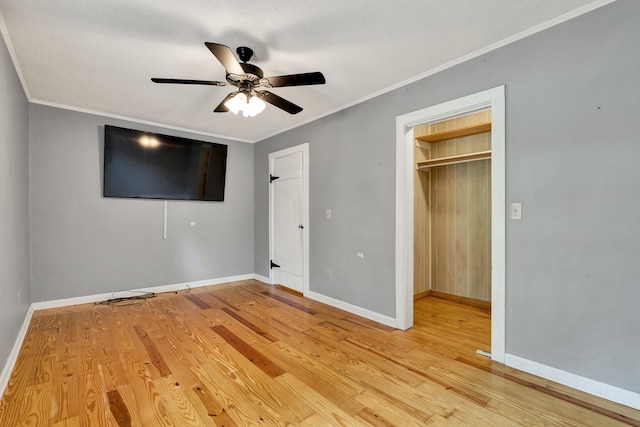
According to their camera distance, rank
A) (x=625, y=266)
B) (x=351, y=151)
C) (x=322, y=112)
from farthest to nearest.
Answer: (x=322, y=112) < (x=351, y=151) < (x=625, y=266)

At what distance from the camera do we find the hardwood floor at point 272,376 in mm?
1714

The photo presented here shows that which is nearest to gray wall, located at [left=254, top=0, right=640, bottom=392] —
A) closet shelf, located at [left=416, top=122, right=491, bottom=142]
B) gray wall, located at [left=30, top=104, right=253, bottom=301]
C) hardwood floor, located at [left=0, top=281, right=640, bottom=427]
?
hardwood floor, located at [left=0, top=281, right=640, bottom=427]

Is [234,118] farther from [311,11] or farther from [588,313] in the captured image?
[588,313]

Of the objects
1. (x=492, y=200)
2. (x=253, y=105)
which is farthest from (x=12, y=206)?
(x=492, y=200)

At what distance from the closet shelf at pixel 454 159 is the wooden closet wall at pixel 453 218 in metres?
0.10

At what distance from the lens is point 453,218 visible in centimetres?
403

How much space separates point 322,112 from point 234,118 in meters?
1.24

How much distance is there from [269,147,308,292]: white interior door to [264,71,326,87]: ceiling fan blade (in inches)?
78.9

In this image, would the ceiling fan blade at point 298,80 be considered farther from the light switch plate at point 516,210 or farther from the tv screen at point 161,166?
the tv screen at point 161,166

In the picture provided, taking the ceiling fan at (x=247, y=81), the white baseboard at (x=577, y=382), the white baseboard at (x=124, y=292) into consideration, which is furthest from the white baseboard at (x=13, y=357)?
the white baseboard at (x=577, y=382)

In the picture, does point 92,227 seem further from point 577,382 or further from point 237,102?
point 577,382

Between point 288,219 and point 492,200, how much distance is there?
2.94m

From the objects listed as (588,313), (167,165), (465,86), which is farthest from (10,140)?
(588,313)

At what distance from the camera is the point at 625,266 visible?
5.89 feet
